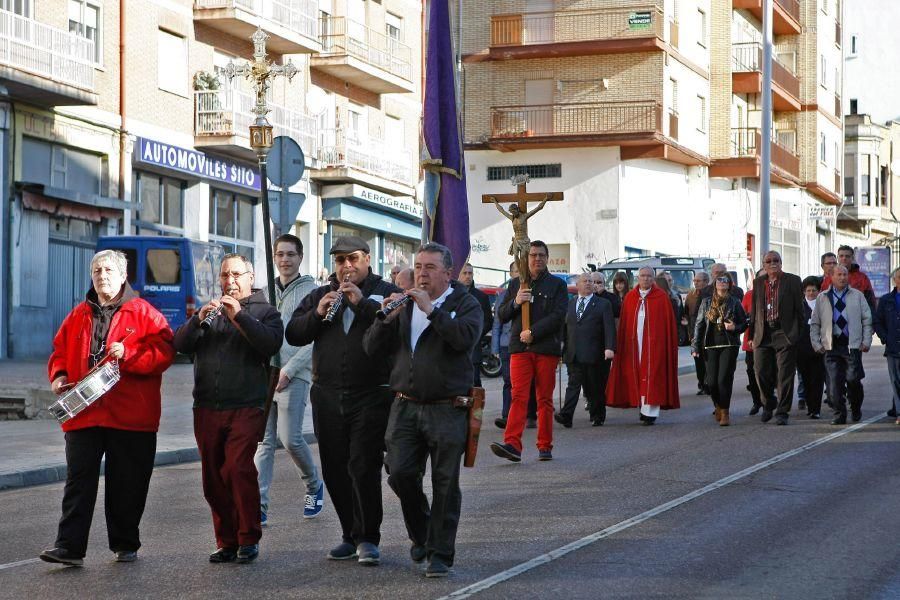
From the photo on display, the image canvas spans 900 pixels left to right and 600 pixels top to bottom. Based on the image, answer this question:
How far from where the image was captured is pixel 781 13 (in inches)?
2114

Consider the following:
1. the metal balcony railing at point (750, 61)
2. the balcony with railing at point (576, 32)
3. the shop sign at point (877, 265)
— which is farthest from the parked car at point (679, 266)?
the metal balcony railing at point (750, 61)

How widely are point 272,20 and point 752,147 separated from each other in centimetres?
2299

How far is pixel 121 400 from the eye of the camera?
26.9 ft

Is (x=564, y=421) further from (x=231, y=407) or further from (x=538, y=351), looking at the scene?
(x=231, y=407)

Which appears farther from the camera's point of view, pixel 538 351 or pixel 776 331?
pixel 776 331

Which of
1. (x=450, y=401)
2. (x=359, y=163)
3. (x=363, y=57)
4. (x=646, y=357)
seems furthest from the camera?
(x=359, y=163)

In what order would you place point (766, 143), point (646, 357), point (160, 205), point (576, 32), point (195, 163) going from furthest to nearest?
point (576, 32) < point (766, 143) < point (195, 163) < point (160, 205) < point (646, 357)

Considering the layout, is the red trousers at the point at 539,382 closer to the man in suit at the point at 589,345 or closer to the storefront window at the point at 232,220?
the man in suit at the point at 589,345

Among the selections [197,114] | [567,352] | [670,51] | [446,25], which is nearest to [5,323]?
[197,114]

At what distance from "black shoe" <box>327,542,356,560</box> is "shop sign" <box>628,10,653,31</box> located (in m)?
36.2

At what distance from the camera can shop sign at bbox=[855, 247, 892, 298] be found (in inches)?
1850

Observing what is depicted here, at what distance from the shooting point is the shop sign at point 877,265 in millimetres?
47000

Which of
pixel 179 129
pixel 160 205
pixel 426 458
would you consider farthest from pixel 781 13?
pixel 426 458

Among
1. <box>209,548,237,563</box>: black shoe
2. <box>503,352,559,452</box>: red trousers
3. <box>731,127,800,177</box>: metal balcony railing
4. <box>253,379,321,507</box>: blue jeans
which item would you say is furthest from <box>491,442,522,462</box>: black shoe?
<box>731,127,800,177</box>: metal balcony railing
